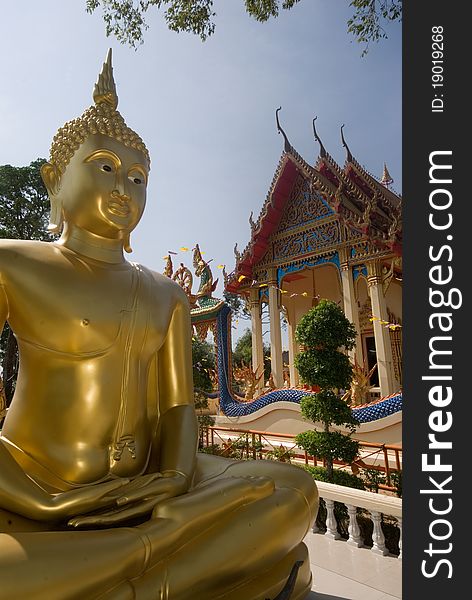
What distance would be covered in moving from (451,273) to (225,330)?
8.22m

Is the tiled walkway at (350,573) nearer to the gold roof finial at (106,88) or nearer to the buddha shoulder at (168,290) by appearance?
the buddha shoulder at (168,290)

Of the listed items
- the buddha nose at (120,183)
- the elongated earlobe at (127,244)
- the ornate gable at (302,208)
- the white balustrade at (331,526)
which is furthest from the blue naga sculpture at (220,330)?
the buddha nose at (120,183)

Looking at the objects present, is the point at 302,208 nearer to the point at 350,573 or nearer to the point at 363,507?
the point at 363,507

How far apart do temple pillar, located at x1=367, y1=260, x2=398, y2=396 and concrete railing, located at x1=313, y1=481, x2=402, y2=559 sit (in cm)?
526

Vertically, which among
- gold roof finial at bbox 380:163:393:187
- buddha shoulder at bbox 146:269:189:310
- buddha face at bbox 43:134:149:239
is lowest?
buddha shoulder at bbox 146:269:189:310

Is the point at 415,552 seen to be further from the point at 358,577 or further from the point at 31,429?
the point at 31,429

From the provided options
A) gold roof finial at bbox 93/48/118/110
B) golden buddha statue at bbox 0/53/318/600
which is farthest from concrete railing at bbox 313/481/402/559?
gold roof finial at bbox 93/48/118/110

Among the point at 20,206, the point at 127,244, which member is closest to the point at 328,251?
the point at 20,206

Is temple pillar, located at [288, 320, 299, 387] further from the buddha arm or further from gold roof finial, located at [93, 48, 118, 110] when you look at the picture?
gold roof finial, located at [93, 48, 118, 110]

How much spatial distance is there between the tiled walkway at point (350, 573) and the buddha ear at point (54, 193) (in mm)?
1936

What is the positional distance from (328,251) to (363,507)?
7066 mm

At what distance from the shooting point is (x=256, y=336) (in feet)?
34.6

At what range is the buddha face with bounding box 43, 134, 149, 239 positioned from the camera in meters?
1.79

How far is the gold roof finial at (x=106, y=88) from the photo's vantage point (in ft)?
6.66
